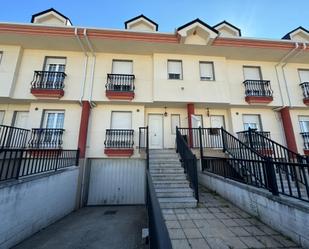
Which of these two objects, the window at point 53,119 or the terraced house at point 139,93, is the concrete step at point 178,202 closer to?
the terraced house at point 139,93

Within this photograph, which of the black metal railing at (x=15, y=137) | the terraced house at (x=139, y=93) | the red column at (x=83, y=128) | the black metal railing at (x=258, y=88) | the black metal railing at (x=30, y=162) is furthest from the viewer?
the black metal railing at (x=258, y=88)

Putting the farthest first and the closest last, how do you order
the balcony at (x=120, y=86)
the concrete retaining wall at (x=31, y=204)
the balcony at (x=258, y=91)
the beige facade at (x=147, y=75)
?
the balcony at (x=258, y=91)
the balcony at (x=120, y=86)
the beige facade at (x=147, y=75)
the concrete retaining wall at (x=31, y=204)

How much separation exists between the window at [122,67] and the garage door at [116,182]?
537 centimetres

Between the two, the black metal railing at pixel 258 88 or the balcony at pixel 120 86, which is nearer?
the balcony at pixel 120 86

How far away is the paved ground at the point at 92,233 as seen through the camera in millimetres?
3979

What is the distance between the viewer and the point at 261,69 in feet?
34.4

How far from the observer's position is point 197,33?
936 cm

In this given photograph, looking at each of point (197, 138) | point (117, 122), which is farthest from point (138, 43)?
point (197, 138)

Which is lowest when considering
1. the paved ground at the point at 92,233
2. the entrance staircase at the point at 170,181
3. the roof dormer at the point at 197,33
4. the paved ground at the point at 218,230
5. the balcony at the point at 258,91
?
the paved ground at the point at 92,233

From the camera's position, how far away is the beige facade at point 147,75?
28.8ft

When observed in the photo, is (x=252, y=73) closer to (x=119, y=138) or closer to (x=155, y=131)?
(x=155, y=131)

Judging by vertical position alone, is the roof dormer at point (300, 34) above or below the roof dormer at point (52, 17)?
below

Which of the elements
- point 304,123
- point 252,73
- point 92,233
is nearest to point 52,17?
point 92,233

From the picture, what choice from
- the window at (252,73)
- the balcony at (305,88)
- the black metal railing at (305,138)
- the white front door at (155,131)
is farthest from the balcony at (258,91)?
the white front door at (155,131)
